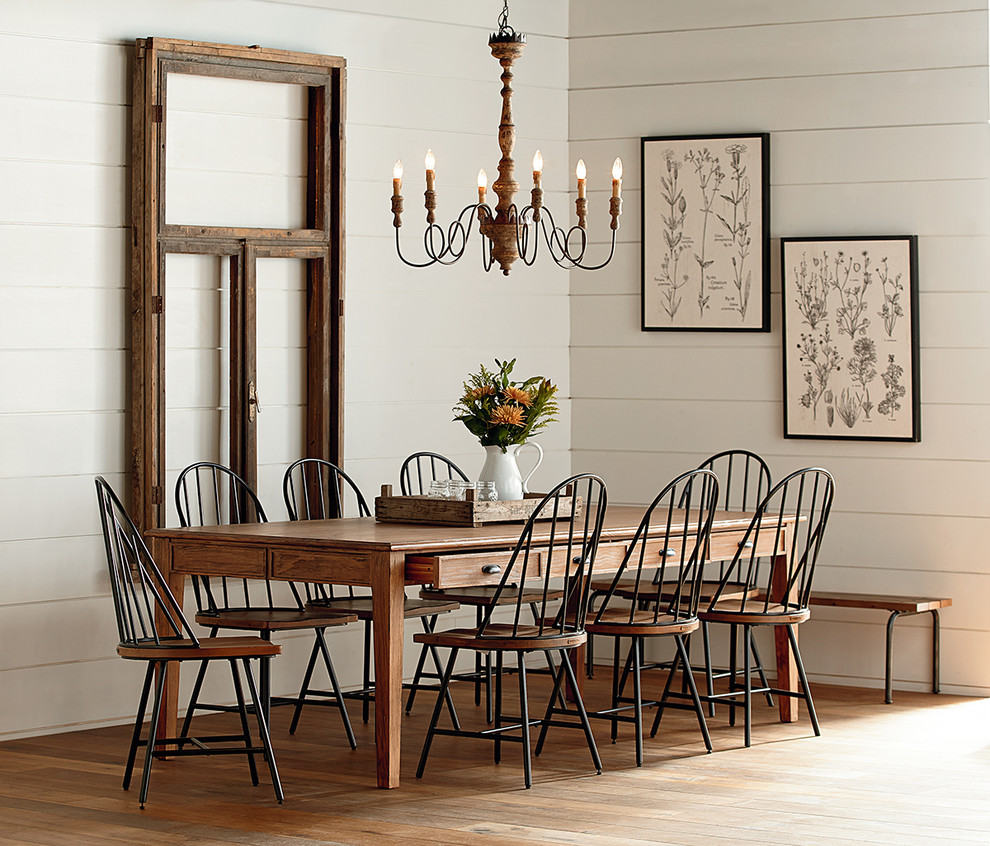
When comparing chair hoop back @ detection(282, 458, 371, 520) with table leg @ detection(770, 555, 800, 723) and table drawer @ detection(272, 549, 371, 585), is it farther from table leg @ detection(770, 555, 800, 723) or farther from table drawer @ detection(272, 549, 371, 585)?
table leg @ detection(770, 555, 800, 723)

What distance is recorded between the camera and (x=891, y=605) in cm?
598

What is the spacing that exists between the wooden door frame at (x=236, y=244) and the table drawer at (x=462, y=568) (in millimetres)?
1475

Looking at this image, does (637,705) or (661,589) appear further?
(661,589)

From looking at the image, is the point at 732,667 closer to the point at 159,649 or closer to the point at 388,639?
the point at 388,639

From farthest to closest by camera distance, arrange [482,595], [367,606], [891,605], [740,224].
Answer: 1. [740,224]
2. [891,605]
3. [482,595]
4. [367,606]

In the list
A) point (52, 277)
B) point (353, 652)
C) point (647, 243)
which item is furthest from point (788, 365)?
point (52, 277)

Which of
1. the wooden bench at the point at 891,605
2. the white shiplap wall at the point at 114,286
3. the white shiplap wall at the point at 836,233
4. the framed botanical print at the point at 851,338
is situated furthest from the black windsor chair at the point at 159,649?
the framed botanical print at the point at 851,338

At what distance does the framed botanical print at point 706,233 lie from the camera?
6.52 metres

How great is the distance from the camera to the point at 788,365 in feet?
21.2

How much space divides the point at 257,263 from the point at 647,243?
1748 mm

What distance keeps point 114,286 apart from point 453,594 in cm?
162

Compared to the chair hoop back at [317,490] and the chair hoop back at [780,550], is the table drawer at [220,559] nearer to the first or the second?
the chair hoop back at [317,490]

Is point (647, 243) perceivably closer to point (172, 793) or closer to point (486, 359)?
point (486, 359)

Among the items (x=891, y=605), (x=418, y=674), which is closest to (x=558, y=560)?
(x=418, y=674)
